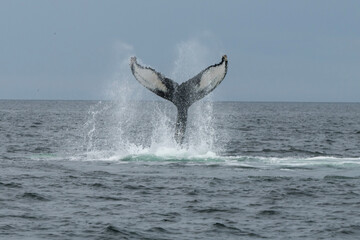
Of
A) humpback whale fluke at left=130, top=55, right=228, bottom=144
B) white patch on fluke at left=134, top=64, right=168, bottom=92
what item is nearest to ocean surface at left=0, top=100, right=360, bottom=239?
humpback whale fluke at left=130, top=55, right=228, bottom=144

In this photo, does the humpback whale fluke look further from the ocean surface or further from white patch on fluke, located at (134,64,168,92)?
the ocean surface

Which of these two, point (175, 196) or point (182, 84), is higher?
point (182, 84)

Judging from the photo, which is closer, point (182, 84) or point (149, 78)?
point (149, 78)

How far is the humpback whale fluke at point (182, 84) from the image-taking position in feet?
44.3

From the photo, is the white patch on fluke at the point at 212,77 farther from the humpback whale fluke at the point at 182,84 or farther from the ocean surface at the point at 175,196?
the ocean surface at the point at 175,196

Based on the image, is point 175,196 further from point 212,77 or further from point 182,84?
point 182,84

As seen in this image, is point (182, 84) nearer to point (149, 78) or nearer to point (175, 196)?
point (149, 78)

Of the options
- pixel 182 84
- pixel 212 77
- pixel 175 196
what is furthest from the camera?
pixel 182 84

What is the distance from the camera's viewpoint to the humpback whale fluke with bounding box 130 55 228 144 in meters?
13.5

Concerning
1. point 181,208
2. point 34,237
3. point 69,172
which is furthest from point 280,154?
point 34,237

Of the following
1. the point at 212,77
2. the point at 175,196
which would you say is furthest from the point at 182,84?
the point at 175,196

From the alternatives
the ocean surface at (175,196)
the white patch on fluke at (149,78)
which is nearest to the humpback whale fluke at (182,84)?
the white patch on fluke at (149,78)

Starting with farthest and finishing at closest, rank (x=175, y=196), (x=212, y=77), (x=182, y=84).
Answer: (x=182, y=84) → (x=212, y=77) → (x=175, y=196)

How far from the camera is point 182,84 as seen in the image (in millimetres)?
14766
